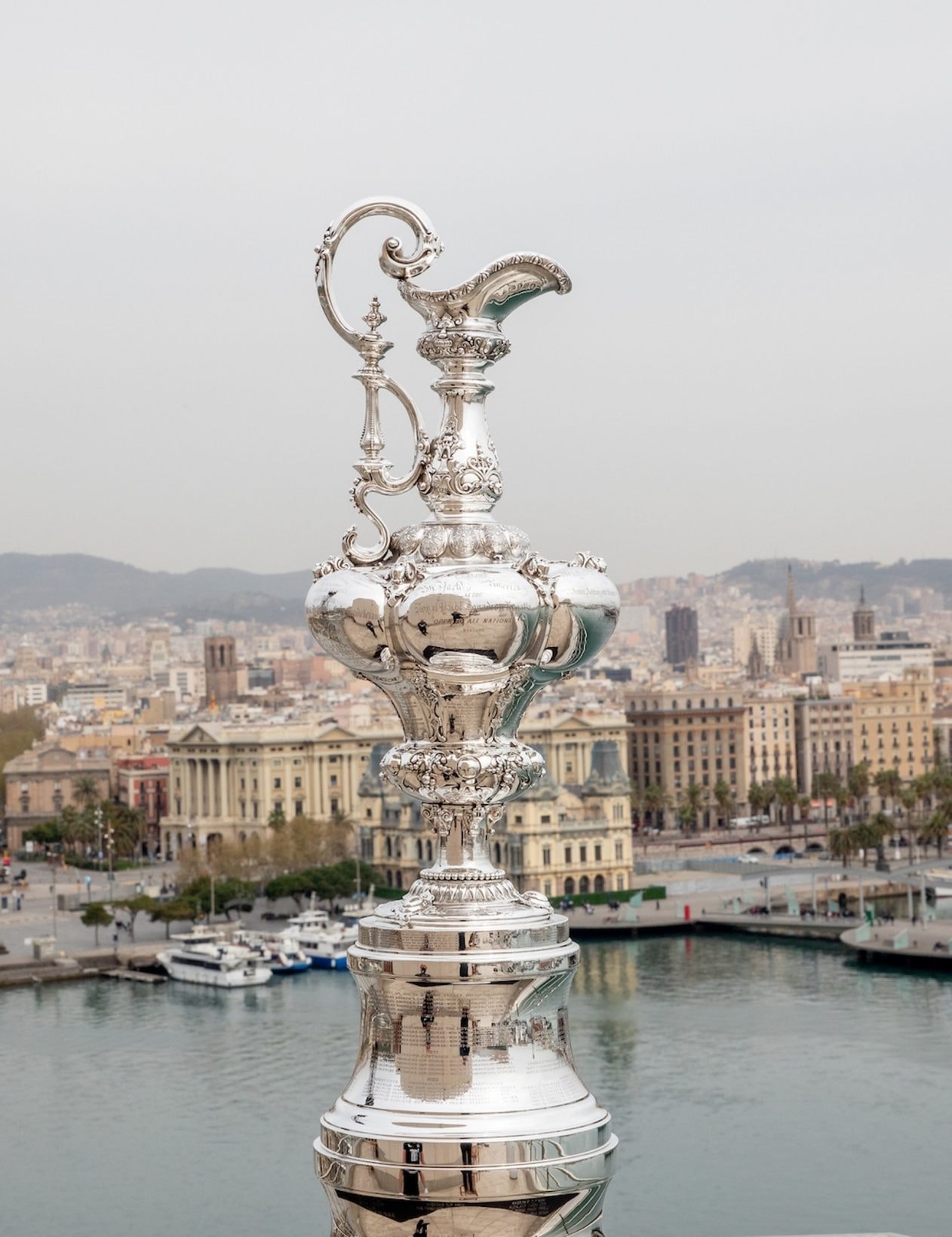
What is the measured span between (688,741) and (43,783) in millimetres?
10328

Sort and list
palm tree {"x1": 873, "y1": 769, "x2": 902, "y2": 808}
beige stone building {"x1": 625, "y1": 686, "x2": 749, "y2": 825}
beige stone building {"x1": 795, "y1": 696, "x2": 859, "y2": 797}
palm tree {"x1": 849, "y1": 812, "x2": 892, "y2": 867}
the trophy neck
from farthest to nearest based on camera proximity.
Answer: beige stone building {"x1": 795, "y1": 696, "x2": 859, "y2": 797}, beige stone building {"x1": 625, "y1": 686, "x2": 749, "y2": 825}, palm tree {"x1": 873, "y1": 769, "x2": 902, "y2": 808}, palm tree {"x1": 849, "y1": 812, "x2": 892, "y2": 867}, the trophy neck

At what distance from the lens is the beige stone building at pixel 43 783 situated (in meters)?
38.1

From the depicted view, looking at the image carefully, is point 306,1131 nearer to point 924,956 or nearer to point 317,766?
point 924,956

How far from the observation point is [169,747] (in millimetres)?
33750

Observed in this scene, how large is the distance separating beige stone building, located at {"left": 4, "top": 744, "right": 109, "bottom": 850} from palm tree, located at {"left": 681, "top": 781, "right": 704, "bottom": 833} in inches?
365

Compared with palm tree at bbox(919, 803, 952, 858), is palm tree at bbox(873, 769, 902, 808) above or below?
above

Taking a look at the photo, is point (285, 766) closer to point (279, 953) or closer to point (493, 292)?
point (279, 953)

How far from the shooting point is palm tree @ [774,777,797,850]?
34.6m

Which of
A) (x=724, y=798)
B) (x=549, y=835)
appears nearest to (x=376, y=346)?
(x=549, y=835)

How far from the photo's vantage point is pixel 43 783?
38.4 meters

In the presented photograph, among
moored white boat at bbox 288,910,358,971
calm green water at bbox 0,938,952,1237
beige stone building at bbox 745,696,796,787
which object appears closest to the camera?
calm green water at bbox 0,938,952,1237

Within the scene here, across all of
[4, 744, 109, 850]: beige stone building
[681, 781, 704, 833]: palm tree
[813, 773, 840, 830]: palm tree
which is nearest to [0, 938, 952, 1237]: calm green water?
[681, 781, 704, 833]: palm tree

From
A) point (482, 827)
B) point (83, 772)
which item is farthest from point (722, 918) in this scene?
point (482, 827)

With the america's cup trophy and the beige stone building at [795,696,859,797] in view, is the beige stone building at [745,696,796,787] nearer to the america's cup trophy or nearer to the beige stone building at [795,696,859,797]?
the beige stone building at [795,696,859,797]
